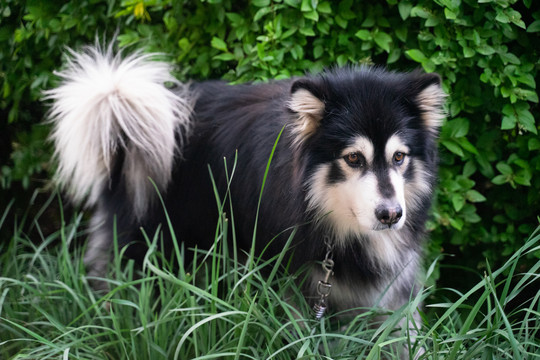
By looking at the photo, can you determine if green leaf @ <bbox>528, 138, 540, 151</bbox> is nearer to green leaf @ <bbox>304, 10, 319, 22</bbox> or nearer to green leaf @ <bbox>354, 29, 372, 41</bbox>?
green leaf @ <bbox>354, 29, 372, 41</bbox>

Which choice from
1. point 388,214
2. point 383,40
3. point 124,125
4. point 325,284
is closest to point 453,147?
point 383,40

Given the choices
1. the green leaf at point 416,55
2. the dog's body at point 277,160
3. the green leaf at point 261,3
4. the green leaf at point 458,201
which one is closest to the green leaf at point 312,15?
the green leaf at point 261,3

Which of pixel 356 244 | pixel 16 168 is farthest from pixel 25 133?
pixel 356 244

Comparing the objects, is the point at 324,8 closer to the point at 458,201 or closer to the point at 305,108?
the point at 305,108

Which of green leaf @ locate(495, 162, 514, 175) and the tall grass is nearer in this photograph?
the tall grass

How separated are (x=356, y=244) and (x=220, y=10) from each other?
1.49m

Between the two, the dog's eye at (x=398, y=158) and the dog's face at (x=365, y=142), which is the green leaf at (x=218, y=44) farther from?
the dog's eye at (x=398, y=158)

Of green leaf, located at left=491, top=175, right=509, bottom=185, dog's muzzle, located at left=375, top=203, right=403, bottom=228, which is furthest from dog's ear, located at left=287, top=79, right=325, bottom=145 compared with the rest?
green leaf, located at left=491, top=175, right=509, bottom=185

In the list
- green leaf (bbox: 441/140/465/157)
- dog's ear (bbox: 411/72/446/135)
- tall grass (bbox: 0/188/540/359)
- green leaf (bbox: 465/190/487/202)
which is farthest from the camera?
green leaf (bbox: 465/190/487/202)

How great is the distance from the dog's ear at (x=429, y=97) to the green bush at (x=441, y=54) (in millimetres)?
355

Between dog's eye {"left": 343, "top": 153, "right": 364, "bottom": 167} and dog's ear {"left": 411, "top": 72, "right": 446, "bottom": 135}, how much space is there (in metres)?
0.39

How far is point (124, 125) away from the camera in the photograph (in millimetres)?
3131

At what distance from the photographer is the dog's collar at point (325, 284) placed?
2.64m

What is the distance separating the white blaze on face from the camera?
2453mm
